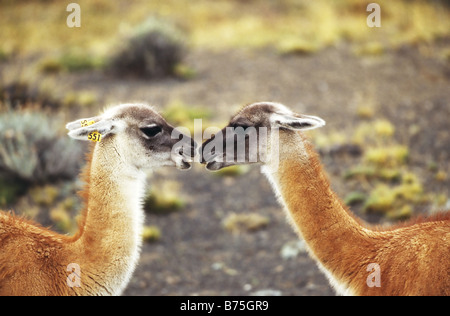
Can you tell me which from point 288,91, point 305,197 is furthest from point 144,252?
point 288,91

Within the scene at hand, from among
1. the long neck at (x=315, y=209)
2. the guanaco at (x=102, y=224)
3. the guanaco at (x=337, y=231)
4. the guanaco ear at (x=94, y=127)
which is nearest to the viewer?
the guanaco at (x=337, y=231)

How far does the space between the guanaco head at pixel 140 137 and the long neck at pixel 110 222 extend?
0.25 ft

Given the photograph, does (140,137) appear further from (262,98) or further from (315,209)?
(262,98)

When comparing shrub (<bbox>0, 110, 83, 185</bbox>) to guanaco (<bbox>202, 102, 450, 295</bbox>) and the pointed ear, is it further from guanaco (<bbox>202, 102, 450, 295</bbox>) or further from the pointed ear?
the pointed ear

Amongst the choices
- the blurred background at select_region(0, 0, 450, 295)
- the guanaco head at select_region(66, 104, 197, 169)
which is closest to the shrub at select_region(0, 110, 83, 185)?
the blurred background at select_region(0, 0, 450, 295)

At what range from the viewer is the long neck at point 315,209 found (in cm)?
361

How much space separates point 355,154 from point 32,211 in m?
5.16

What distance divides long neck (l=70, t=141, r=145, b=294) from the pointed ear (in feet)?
3.89

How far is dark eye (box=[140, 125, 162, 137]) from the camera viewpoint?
4.00 meters

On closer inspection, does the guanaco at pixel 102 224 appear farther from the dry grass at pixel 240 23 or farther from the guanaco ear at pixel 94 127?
the dry grass at pixel 240 23

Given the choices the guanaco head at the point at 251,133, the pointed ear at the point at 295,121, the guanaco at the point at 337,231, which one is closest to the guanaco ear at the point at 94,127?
the guanaco head at the point at 251,133

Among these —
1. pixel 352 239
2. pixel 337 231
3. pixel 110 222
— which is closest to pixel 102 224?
pixel 110 222

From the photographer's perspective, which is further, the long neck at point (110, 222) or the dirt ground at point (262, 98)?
the dirt ground at point (262, 98)

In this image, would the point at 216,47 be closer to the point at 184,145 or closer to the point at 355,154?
the point at 355,154
